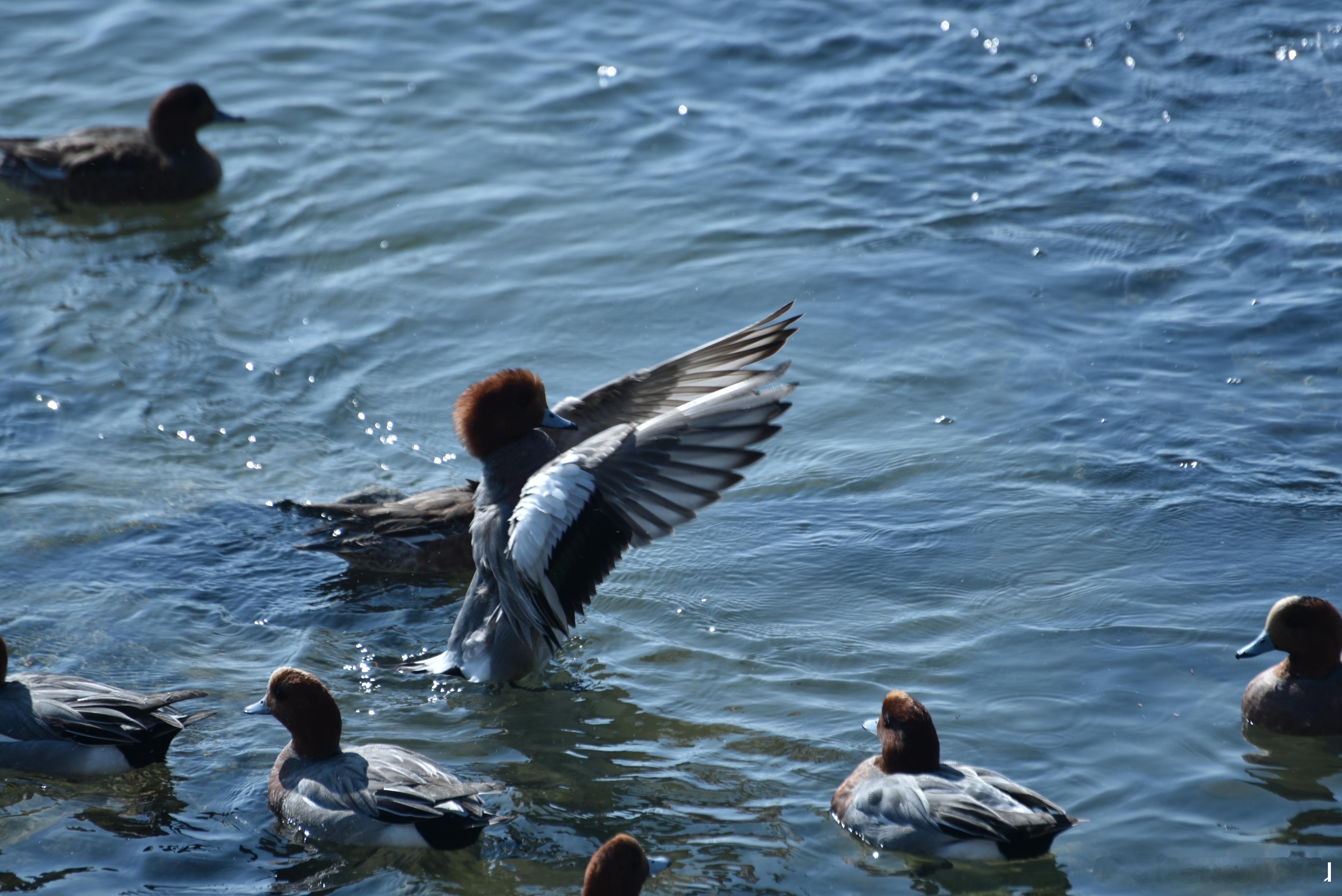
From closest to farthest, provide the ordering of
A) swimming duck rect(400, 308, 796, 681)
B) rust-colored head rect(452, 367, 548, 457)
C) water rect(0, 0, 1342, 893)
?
water rect(0, 0, 1342, 893) → swimming duck rect(400, 308, 796, 681) → rust-colored head rect(452, 367, 548, 457)

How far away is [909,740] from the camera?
518cm

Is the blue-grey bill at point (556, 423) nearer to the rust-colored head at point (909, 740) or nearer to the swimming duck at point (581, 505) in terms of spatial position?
the swimming duck at point (581, 505)

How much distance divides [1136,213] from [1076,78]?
93.8 inches

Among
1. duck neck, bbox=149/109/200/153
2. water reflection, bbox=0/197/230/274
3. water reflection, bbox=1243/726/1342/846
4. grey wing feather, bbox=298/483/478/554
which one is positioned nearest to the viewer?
water reflection, bbox=1243/726/1342/846

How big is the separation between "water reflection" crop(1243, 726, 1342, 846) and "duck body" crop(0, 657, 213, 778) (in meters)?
4.36

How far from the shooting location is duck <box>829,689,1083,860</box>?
4777 mm

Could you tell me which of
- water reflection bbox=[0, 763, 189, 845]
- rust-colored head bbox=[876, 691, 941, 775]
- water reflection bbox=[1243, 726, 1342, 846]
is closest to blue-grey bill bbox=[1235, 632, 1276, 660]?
water reflection bbox=[1243, 726, 1342, 846]

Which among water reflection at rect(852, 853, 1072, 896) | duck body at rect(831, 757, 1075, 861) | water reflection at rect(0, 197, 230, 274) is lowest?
water reflection at rect(852, 853, 1072, 896)

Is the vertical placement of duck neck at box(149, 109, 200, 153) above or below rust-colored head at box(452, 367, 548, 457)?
above

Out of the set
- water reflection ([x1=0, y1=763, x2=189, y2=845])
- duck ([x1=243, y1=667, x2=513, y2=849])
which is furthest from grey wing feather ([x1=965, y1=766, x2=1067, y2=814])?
water reflection ([x1=0, y1=763, x2=189, y2=845])

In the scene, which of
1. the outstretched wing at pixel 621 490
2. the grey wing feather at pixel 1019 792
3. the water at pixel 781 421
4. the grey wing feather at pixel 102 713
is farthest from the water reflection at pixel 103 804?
the grey wing feather at pixel 1019 792

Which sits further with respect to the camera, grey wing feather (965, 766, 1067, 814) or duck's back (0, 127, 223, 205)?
duck's back (0, 127, 223, 205)

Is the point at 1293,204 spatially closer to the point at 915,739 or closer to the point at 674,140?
the point at 674,140

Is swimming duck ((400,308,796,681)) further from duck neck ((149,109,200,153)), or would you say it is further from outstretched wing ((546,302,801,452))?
duck neck ((149,109,200,153))
